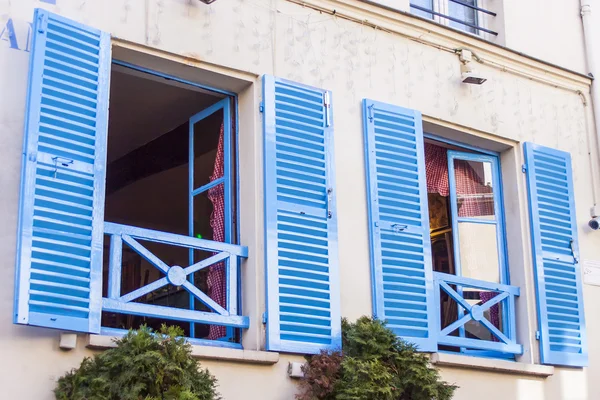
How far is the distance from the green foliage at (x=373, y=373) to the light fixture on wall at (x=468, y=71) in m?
2.53

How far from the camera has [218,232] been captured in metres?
7.43

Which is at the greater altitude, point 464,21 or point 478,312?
point 464,21

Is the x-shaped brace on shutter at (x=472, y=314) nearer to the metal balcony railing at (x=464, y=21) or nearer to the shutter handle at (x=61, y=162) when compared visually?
the metal balcony railing at (x=464, y=21)

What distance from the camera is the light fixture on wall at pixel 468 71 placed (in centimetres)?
850

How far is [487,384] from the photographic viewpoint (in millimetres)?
7906

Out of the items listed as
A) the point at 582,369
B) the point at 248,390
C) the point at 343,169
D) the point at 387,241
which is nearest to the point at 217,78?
the point at 343,169

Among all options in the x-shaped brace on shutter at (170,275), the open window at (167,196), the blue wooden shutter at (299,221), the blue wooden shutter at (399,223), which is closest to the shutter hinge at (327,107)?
the blue wooden shutter at (299,221)

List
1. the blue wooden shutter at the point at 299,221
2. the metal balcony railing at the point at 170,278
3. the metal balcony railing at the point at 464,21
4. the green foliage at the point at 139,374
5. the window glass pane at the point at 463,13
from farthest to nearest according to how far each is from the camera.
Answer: the window glass pane at the point at 463,13
the metal balcony railing at the point at 464,21
the blue wooden shutter at the point at 299,221
the metal balcony railing at the point at 170,278
the green foliage at the point at 139,374

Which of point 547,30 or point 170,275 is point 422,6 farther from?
point 170,275

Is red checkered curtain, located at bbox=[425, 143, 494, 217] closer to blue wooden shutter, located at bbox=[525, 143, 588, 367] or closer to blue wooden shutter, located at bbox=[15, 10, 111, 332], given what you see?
blue wooden shutter, located at bbox=[525, 143, 588, 367]

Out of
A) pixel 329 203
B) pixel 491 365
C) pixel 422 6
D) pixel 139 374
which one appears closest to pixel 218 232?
pixel 329 203

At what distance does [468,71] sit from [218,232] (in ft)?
8.66

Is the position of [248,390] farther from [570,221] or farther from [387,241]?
[570,221]

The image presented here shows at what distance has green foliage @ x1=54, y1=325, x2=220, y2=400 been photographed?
18.9ft
